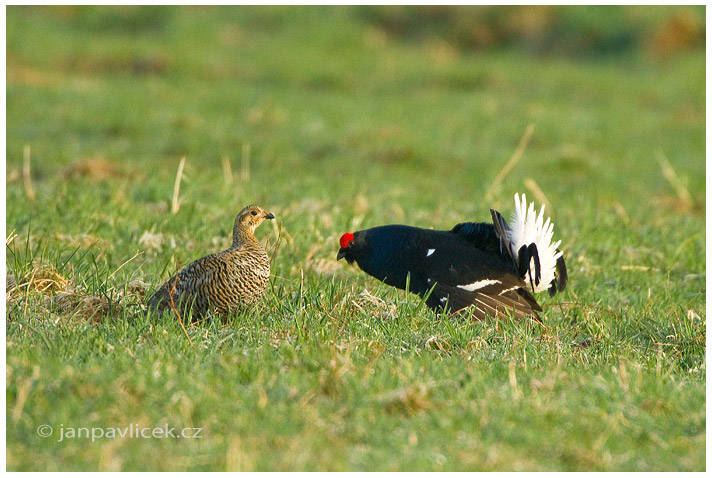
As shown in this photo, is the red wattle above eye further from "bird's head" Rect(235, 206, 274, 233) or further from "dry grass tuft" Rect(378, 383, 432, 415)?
"dry grass tuft" Rect(378, 383, 432, 415)

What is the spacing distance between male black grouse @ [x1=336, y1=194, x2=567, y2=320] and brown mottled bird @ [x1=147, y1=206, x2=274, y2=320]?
91 centimetres

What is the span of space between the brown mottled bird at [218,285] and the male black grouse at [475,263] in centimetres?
91

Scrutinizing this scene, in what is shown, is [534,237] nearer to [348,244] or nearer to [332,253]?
[348,244]

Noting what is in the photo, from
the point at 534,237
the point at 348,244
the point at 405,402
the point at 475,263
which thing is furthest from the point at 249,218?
the point at 405,402

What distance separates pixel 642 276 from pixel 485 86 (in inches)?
422

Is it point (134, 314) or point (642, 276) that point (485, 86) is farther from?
point (134, 314)

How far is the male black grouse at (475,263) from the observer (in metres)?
5.77

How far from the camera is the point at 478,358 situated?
4.79m

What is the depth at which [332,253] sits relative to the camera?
7.28 m

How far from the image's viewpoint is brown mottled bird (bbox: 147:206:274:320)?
17.3ft

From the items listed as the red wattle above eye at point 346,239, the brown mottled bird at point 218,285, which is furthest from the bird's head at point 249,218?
the red wattle above eye at point 346,239

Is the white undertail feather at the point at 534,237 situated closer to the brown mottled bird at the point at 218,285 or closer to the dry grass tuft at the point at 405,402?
the brown mottled bird at the point at 218,285

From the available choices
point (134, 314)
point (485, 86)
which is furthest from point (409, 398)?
point (485, 86)

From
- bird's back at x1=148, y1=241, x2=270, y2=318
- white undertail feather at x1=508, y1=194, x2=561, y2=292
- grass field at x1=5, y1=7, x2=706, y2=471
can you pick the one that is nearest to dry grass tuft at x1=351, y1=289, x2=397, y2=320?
grass field at x1=5, y1=7, x2=706, y2=471
